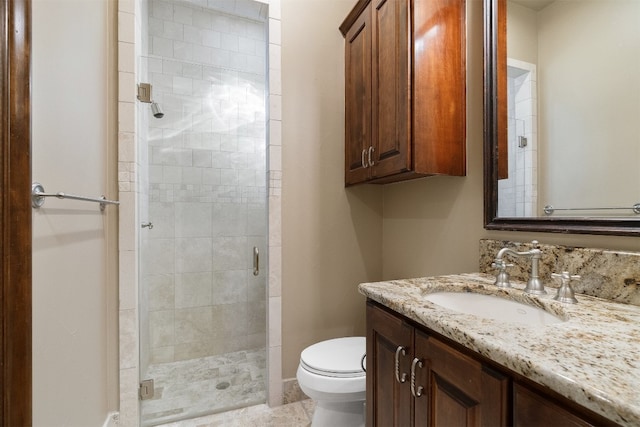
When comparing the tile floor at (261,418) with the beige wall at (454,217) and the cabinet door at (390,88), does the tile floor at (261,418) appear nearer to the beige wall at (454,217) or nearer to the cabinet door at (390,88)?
the beige wall at (454,217)

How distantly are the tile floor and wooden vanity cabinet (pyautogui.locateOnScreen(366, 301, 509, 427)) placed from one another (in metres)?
0.75

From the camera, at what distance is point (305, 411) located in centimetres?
167

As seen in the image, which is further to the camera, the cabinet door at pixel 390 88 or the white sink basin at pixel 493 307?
the cabinet door at pixel 390 88

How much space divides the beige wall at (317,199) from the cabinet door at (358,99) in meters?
0.09

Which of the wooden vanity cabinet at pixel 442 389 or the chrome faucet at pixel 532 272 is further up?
the chrome faucet at pixel 532 272

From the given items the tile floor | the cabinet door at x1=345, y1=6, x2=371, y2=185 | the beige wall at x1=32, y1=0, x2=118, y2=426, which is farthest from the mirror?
the beige wall at x1=32, y1=0, x2=118, y2=426

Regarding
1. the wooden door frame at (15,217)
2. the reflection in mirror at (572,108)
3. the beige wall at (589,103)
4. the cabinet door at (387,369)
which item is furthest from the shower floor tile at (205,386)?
the beige wall at (589,103)

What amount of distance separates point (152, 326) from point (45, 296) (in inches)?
56.8

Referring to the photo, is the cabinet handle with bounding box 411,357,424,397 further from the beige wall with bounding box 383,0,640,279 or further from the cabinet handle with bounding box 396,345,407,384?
the beige wall with bounding box 383,0,640,279

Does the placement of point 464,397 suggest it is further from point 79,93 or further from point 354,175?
point 79,93

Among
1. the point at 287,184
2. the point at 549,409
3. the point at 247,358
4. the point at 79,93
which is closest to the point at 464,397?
the point at 549,409

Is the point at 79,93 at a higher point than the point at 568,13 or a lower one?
lower

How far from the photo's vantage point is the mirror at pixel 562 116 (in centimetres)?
84

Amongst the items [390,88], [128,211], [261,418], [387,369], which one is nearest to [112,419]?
[261,418]
